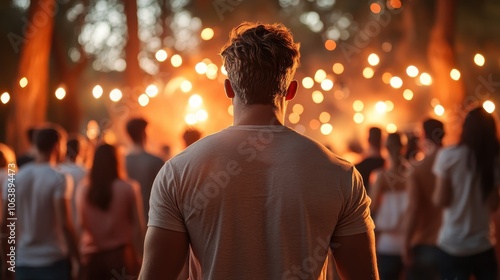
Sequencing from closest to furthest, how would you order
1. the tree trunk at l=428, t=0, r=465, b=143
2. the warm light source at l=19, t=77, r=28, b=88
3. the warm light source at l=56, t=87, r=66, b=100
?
the warm light source at l=56, t=87, r=66, b=100, the warm light source at l=19, t=77, r=28, b=88, the tree trunk at l=428, t=0, r=465, b=143

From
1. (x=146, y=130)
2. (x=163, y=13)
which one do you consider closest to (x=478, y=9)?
(x=163, y=13)

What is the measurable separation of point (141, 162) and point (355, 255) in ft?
19.3

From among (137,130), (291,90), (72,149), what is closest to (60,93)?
(72,149)

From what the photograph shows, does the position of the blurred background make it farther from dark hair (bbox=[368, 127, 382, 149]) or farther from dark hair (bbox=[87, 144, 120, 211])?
dark hair (bbox=[87, 144, 120, 211])

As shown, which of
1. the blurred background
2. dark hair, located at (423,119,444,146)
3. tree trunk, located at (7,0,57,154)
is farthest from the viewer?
the blurred background

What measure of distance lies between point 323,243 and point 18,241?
505 cm

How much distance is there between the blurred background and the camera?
18922 millimetres

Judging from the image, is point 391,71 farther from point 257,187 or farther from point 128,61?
point 257,187

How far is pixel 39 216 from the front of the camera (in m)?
8.12

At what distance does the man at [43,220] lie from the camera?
808cm

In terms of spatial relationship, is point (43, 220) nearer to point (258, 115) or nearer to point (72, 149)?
point (72, 149)

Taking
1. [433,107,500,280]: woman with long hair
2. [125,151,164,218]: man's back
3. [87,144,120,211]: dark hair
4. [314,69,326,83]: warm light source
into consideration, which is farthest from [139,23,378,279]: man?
[314,69,326,83]: warm light source

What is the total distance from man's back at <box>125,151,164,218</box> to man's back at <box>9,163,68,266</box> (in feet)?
4.34

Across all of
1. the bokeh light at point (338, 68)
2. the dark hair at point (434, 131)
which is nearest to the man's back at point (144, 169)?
the dark hair at point (434, 131)
